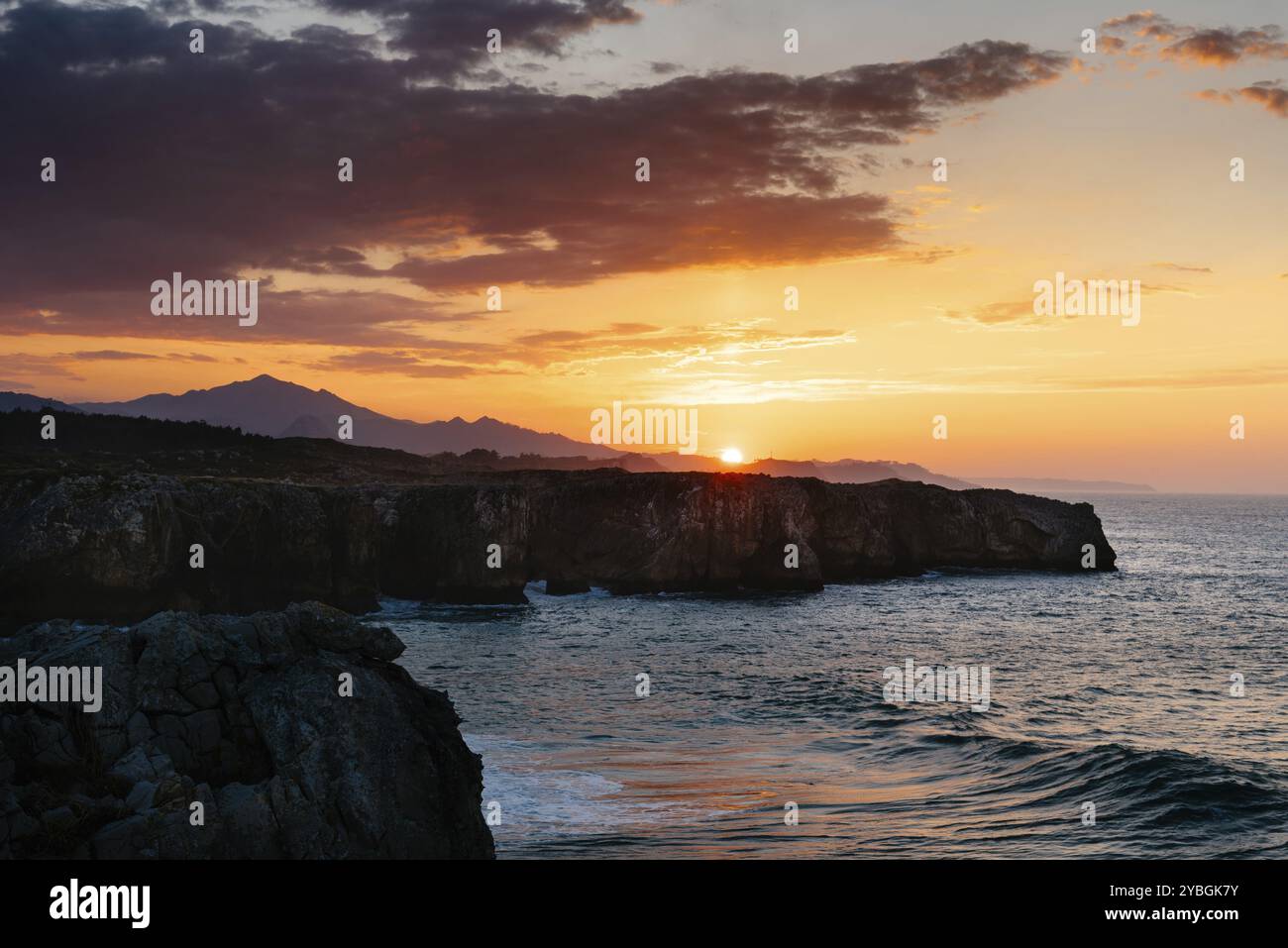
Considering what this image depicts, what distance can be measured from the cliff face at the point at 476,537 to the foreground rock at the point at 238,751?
1246 inches

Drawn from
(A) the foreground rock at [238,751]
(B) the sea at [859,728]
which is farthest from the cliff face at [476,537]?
(A) the foreground rock at [238,751]

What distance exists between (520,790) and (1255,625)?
56096 mm

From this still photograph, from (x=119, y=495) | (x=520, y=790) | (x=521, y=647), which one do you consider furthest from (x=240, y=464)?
(x=520, y=790)

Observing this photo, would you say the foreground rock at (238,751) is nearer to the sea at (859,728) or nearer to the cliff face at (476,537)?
the sea at (859,728)

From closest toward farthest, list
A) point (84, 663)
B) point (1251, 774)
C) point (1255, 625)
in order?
1. point (84, 663)
2. point (1251, 774)
3. point (1255, 625)

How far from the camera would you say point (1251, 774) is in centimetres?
2802

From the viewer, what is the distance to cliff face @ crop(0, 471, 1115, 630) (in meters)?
47.2

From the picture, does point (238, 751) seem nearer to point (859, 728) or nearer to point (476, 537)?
point (859, 728)

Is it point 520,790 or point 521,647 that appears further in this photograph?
point 521,647

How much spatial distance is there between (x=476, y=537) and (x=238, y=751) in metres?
49.8
